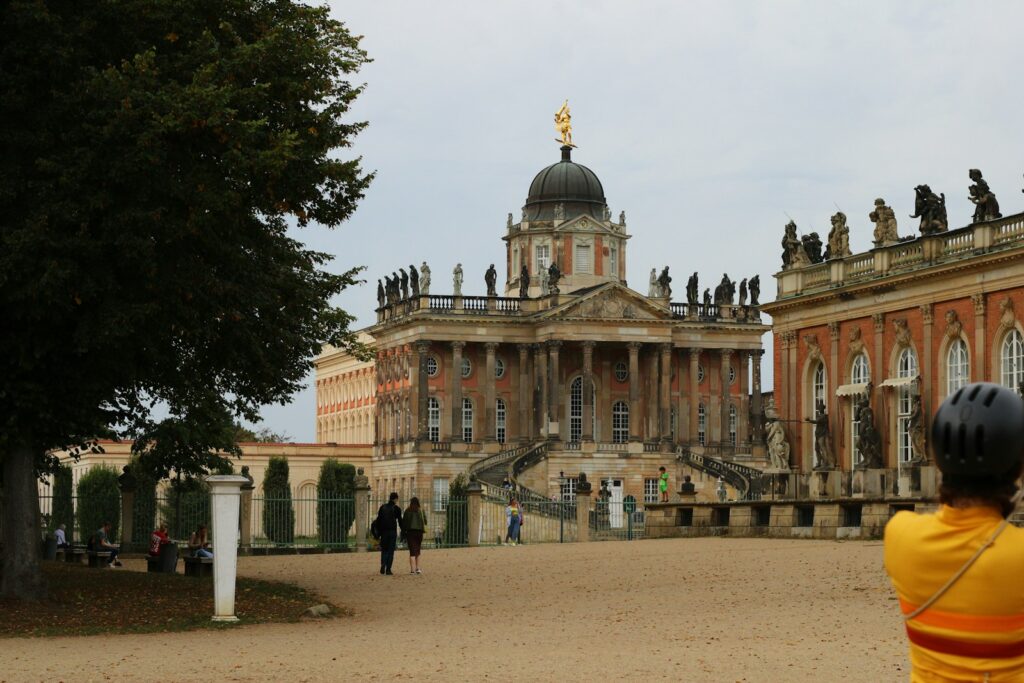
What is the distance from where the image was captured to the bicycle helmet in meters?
4.68

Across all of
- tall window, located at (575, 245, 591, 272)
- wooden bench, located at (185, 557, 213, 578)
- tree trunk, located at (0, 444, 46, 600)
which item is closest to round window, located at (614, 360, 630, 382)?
tall window, located at (575, 245, 591, 272)

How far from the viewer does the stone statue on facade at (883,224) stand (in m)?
50.8

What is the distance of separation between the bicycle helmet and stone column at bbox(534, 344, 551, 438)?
82.9 metres

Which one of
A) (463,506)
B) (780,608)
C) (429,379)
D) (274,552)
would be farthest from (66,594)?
(429,379)

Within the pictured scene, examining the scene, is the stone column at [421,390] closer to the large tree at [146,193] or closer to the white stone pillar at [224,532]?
the large tree at [146,193]

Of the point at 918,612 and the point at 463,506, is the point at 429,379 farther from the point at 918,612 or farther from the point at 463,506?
the point at 918,612

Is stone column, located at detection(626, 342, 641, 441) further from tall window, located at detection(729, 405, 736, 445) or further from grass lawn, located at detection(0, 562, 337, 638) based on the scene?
grass lawn, located at detection(0, 562, 337, 638)

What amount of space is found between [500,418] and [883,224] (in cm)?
4311

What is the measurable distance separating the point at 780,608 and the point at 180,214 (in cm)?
1002

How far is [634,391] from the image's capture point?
90.3 metres

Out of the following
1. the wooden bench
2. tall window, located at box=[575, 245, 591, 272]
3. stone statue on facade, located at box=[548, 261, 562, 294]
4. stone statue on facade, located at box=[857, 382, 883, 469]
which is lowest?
the wooden bench

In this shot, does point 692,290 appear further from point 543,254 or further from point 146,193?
point 146,193

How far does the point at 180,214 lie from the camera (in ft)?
75.7

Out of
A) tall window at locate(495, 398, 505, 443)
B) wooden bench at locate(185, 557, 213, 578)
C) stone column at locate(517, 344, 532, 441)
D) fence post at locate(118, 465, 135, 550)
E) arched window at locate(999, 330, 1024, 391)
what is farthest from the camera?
tall window at locate(495, 398, 505, 443)
